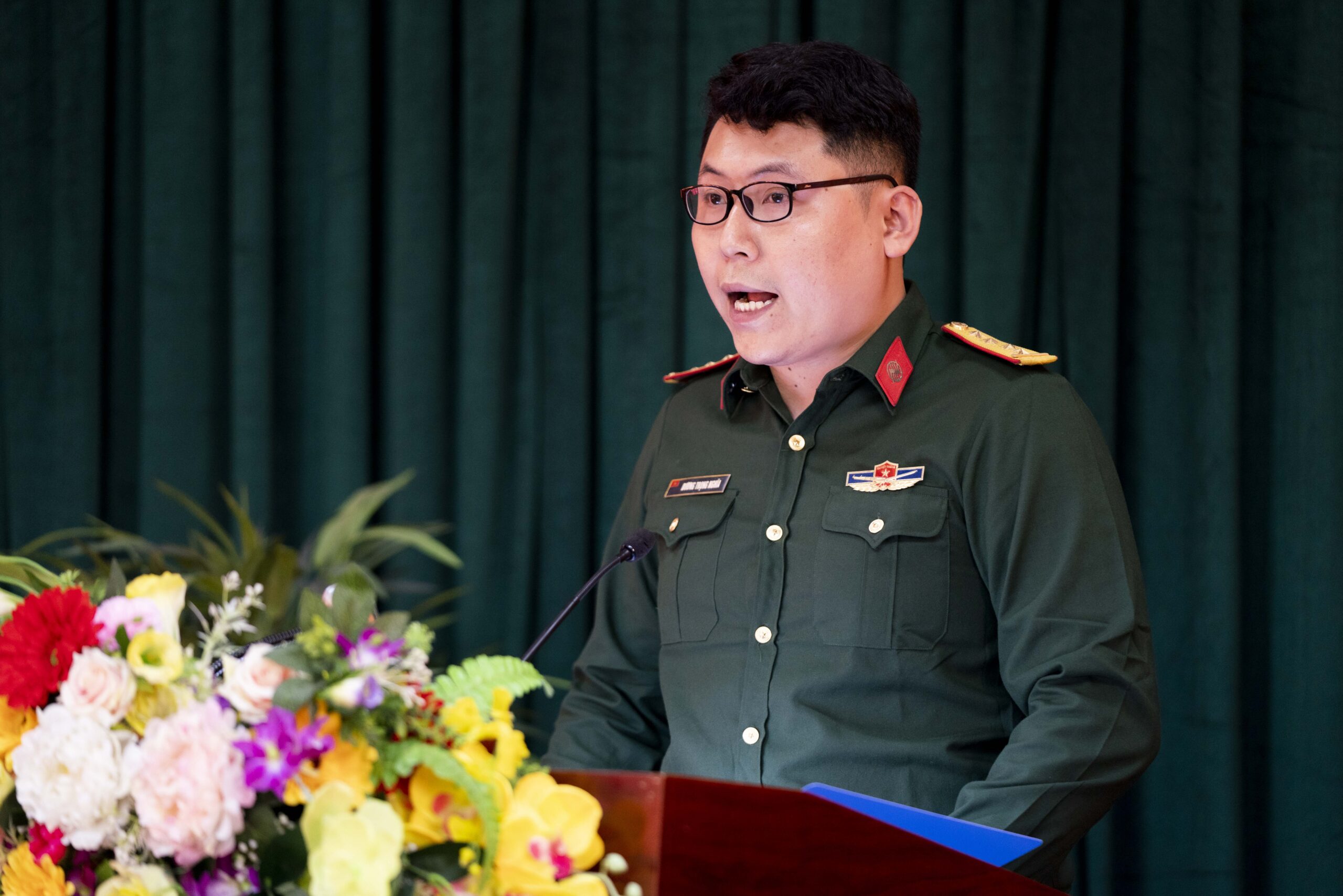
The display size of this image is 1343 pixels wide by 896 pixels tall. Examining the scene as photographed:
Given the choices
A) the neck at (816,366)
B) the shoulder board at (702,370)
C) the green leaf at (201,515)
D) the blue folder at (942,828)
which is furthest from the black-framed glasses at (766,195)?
the green leaf at (201,515)

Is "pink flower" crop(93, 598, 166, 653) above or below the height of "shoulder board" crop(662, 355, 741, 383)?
below

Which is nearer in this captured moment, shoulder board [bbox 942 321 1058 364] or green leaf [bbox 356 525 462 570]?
shoulder board [bbox 942 321 1058 364]

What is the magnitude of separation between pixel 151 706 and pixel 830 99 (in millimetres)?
1054

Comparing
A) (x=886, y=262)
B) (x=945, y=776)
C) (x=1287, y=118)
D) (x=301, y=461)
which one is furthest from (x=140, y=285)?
(x=1287, y=118)

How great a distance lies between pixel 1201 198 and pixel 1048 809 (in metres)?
1.35

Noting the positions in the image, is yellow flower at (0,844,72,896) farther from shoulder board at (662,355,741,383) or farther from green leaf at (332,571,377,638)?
shoulder board at (662,355,741,383)

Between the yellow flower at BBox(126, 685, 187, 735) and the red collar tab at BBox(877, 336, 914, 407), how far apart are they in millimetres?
964

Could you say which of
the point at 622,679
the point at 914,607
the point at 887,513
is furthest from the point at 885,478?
the point at 622,679

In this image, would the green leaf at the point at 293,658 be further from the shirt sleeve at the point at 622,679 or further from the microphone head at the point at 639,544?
the shirt sleeve at the point at 622,679

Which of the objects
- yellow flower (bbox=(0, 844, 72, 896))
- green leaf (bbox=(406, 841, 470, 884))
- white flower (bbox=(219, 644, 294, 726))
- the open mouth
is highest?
the open mouth

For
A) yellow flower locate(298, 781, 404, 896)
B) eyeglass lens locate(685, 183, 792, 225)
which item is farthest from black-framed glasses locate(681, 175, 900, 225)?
yellow flower locate(298, 781, 404, 896)

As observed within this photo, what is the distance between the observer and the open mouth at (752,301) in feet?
4.83

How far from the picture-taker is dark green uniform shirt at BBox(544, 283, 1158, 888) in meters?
1.23

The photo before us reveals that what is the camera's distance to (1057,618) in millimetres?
1257
